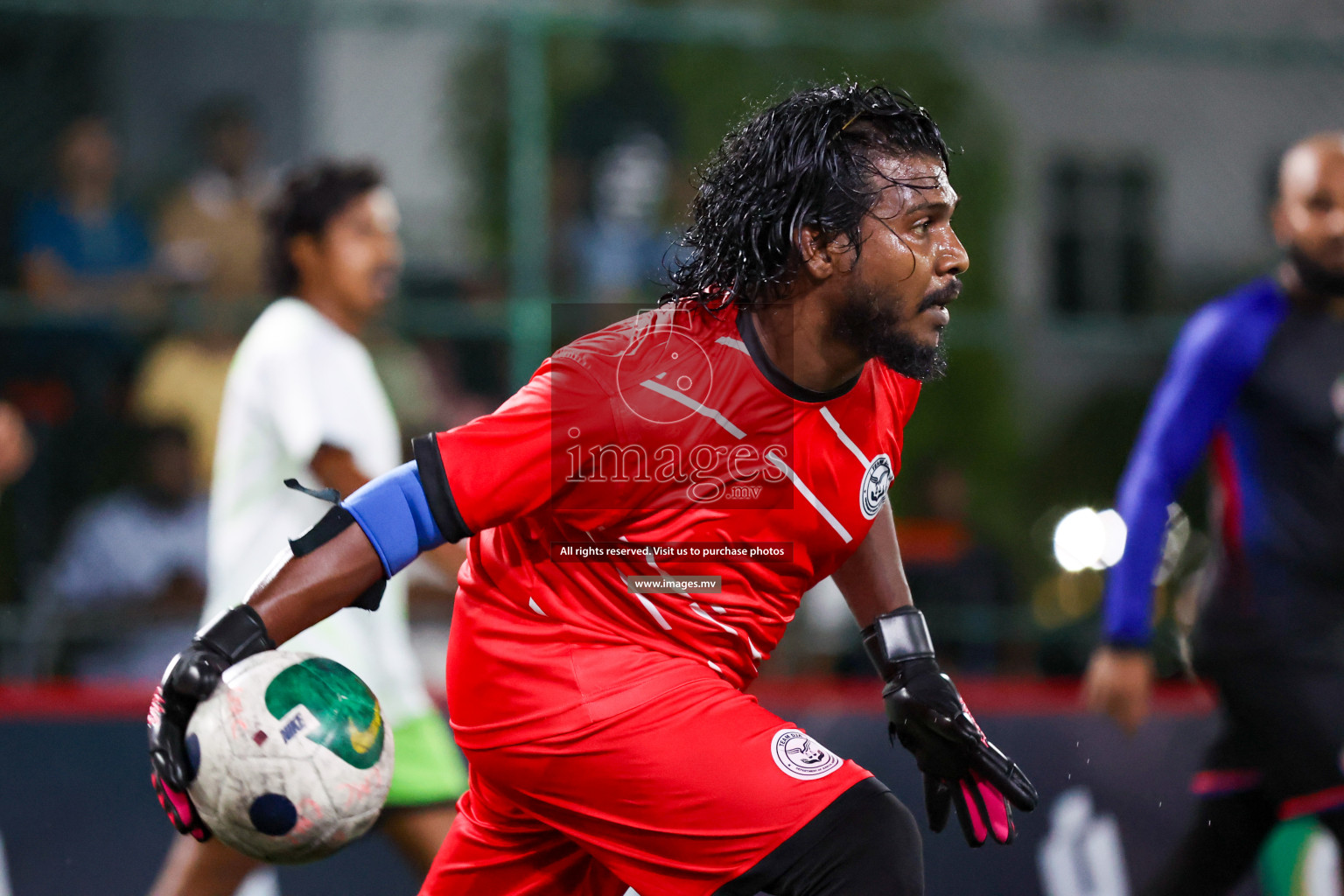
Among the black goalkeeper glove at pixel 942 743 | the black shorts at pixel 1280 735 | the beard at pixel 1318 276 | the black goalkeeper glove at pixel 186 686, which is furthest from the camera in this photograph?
the beard at pixel 1318 276

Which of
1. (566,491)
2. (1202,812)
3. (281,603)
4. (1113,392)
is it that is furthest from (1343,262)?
(1113,392)

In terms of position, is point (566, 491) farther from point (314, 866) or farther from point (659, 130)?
point (659, 130)

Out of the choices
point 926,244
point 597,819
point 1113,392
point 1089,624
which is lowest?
point 1089,624

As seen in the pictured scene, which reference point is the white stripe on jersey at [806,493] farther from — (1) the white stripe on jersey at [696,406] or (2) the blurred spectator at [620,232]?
(2) the blurred spectator at [620,232]

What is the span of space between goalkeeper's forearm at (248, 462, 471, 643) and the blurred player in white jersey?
57.4 inches

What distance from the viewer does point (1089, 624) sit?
7.68 m

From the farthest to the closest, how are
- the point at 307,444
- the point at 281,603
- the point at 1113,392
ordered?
the point at 1113,392
the point at 307,444
the point at 281,603

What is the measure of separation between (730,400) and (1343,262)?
2594mm

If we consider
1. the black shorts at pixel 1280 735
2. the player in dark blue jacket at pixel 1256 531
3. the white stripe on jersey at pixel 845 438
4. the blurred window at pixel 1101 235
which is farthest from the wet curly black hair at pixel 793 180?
the blurred window at pixel 1101 235

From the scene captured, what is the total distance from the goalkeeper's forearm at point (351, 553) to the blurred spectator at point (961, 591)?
16.7 ft

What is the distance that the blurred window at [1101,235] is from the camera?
10.9 metres

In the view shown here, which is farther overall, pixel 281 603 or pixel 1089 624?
pixel 1089 624

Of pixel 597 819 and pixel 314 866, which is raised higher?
pixel 597 819

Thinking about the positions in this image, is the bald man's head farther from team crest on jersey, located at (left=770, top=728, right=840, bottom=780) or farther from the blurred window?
the blurred window
